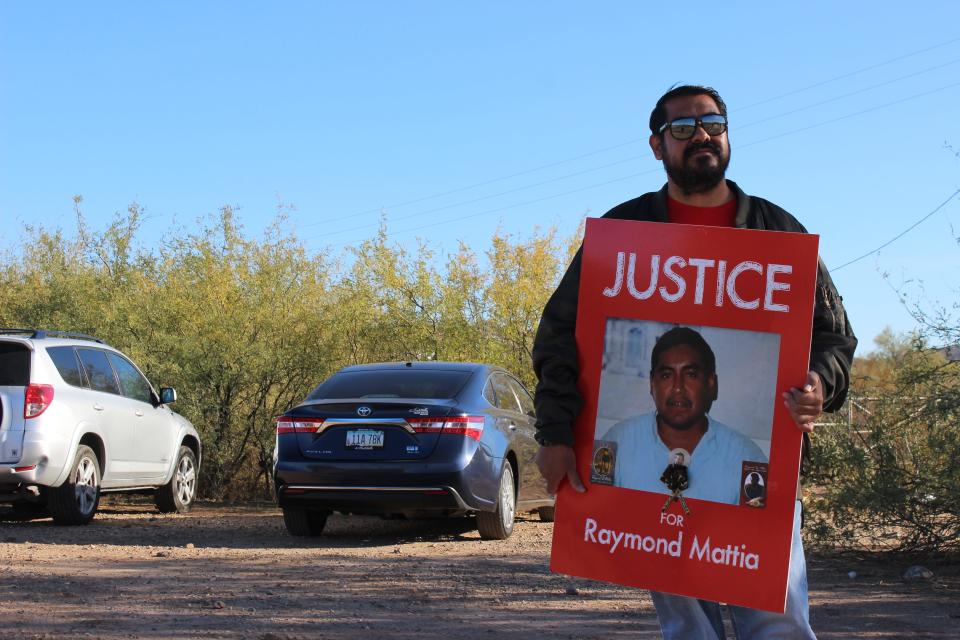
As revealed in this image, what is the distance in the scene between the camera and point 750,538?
3.30 m

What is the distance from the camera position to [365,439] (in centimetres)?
995

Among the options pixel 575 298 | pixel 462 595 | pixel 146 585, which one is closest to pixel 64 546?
pixel 146 585

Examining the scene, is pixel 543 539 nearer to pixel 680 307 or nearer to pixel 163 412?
pixel 163 412

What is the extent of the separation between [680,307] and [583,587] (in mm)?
4749

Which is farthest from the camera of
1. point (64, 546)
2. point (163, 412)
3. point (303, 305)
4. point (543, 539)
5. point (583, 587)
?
point (303, 305)

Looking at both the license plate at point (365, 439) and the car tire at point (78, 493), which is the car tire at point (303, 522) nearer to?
the license plate at point (365, 439)

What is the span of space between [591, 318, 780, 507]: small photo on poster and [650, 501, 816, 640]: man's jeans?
0.82ft

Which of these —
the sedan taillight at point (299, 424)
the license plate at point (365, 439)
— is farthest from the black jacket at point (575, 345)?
the sedan taillight at point (299, 424)

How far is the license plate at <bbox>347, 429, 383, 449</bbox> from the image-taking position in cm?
991

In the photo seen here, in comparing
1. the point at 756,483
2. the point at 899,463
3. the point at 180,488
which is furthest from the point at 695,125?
the point at 180,488

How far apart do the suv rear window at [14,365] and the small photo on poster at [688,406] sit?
8.65m

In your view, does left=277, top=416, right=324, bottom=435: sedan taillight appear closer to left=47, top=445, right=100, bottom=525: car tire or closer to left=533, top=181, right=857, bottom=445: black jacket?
left=47, top=445, right=100, bottom=525: car tire

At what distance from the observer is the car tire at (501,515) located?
411 inches

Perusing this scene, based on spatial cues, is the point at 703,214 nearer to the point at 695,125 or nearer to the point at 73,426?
the point at 695,125
